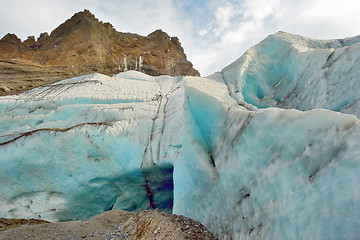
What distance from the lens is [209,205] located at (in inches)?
133

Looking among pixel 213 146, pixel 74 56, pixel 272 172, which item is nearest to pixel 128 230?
pixel 213 146

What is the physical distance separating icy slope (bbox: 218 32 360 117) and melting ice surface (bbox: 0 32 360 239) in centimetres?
3

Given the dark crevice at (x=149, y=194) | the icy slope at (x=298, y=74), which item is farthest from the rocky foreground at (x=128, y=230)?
the dark crevice at (x=149, y=194)

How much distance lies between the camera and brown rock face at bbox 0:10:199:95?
41.7 feet

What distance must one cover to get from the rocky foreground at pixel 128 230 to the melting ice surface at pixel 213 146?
0.34 meters

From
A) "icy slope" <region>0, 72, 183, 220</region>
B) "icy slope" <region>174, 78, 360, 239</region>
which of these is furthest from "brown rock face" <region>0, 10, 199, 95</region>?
"icy slope" <region>174, 78, 360, 239</region>

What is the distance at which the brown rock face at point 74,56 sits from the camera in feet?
41.7

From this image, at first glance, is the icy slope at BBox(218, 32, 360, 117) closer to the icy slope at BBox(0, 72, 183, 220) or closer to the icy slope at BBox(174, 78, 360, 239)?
Answer: the icy slope at BBox(174, 78, 360, 239)

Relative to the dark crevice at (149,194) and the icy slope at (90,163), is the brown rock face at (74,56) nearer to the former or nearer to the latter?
the icy slope at (90,163)

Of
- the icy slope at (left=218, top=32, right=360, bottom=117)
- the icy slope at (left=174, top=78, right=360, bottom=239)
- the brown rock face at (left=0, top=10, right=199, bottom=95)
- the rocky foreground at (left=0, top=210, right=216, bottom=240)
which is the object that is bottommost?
the rocky foreground at (left=0, top=210, right=216, bottom=240)

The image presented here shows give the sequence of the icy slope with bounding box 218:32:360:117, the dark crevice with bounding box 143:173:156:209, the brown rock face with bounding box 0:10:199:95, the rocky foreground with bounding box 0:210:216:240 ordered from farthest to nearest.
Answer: the brown rock face with bounding box 0:10:199:95, the dark crevice with bounding box 143:173:156:209, the icy slope with bounding box 218:32:360:117, the rocky foreground with bounding box 0:210:216:240

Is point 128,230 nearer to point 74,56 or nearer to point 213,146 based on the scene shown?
point 213,146

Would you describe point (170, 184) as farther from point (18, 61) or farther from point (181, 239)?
point (18, 61)

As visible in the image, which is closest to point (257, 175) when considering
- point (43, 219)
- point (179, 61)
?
point (43, 219)
